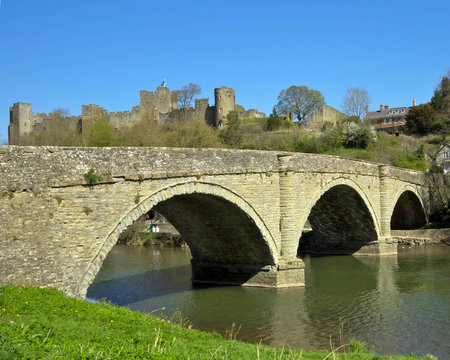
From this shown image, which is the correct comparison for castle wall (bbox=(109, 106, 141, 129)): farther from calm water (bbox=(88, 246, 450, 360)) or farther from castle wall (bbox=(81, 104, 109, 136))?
calm water (bbox=(88, 246, 450, 360))

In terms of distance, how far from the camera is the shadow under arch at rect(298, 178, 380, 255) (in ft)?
80.4

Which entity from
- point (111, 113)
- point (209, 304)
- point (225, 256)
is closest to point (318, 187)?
point (225, 256)

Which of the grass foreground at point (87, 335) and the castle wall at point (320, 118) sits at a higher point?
the castle wall at point (320, 118)

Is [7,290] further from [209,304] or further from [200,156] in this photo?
[209,304]

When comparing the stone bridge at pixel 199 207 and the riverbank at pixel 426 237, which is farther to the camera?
the riverbank at pixel 426 237

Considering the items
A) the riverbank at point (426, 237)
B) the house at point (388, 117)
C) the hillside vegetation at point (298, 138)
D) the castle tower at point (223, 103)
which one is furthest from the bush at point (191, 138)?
the house at point (388, 117)

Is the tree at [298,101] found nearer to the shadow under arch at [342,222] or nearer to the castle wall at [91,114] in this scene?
the castle wall at [91,114]

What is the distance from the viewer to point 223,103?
5134 cm

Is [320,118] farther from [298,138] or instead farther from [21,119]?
[21,119]

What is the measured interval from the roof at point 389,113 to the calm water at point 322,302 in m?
47.6

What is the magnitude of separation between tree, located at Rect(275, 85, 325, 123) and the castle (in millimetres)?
2649

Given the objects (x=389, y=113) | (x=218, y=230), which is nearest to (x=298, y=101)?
(x=389, y=113)

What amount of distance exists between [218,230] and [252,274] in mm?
2022

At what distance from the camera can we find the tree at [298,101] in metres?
55.2
